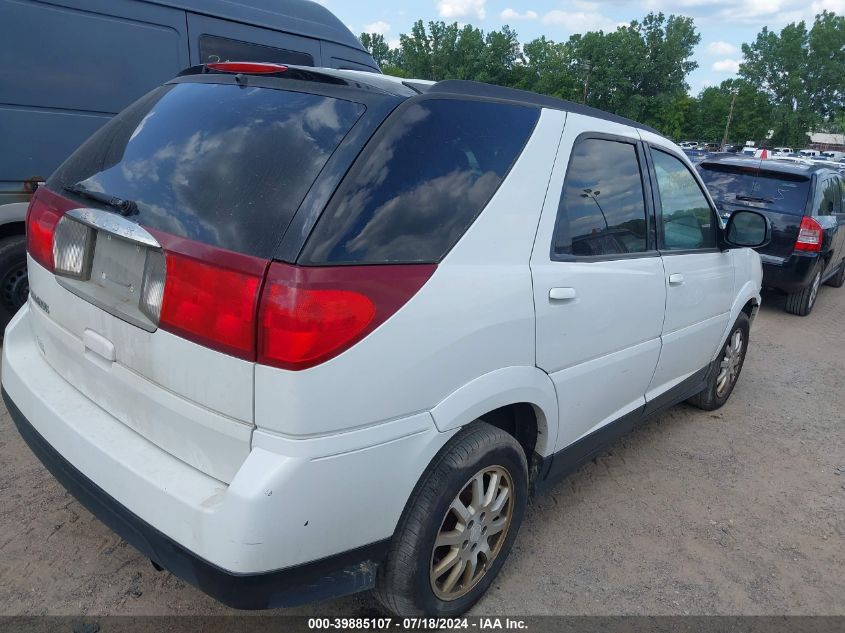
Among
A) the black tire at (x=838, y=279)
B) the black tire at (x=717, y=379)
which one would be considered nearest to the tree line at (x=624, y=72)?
the black tire at (x=838, y=279)

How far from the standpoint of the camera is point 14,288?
443 cm

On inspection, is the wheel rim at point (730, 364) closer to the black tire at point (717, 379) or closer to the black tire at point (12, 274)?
the black tire at point (717, 379)

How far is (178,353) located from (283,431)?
39cm

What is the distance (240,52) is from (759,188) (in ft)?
19.3

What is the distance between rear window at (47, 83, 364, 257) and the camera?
66.1 inches

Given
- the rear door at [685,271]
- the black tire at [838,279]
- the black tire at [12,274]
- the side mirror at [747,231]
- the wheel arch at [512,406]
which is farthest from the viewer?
the black tire at [838,279]

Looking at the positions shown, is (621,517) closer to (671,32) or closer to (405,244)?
(405,244)

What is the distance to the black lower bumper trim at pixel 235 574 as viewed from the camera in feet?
5.36

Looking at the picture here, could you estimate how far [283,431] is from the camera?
1577 mm

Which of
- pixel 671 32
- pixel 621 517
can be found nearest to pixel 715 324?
pixel 621 517

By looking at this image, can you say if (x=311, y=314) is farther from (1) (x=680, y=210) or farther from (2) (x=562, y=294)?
(1) (x=680, y=210)

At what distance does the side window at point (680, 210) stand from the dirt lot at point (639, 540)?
1.30m

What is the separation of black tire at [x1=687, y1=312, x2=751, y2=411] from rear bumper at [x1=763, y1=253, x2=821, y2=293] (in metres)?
3.15

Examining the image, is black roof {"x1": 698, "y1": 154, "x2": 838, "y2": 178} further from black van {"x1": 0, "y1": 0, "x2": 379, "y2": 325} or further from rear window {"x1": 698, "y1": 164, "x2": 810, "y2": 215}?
black van {"x1": 0, "y1": 0, "x2": 379, "y2": 325}
